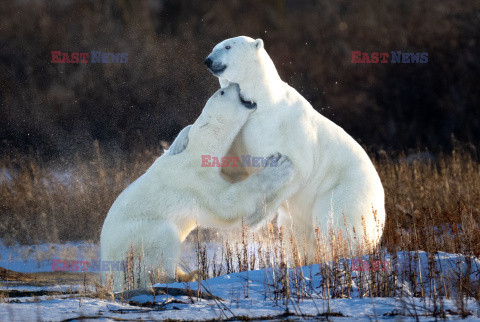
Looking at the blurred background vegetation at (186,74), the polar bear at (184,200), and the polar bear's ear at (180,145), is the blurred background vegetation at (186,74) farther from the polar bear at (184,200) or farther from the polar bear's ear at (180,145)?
the polar bear at (184,200)

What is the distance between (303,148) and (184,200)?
933 millimetres

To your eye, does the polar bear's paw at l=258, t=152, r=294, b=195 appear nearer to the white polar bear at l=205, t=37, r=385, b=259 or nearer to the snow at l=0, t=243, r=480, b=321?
the white polar bear at l=205, t=37, r=385, b=259

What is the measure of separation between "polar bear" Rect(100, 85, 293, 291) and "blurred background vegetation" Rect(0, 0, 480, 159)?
6.66 metres

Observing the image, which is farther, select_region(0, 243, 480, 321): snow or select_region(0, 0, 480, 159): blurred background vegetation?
select_region(0, 0, 480, 159): blurred background vegetation

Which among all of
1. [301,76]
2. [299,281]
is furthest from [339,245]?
[301,76]

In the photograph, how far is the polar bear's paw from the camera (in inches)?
171

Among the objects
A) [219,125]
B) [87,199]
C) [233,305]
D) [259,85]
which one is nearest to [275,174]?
[219,125]

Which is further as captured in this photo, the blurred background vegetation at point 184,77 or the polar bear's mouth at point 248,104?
the blurred background vegetation at point 184,77

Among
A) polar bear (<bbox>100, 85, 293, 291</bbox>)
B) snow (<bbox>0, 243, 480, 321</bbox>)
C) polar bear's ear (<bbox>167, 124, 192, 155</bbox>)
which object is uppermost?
polar bear's ear (<bbox>167, 124, 192, 155</bbox>)

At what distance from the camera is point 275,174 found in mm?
4348

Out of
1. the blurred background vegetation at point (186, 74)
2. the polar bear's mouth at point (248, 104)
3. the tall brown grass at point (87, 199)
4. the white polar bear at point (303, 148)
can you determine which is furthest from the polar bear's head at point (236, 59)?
the blurred background vegetation at point (186, 74)

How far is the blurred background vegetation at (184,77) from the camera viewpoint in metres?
11.6

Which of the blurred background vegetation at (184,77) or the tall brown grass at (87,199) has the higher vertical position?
the blurred background vegetation at (184,77)

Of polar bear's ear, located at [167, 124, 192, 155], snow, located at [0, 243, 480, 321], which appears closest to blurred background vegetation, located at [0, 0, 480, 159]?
polar bear's ear, located at [167, 124, 192, 155]
